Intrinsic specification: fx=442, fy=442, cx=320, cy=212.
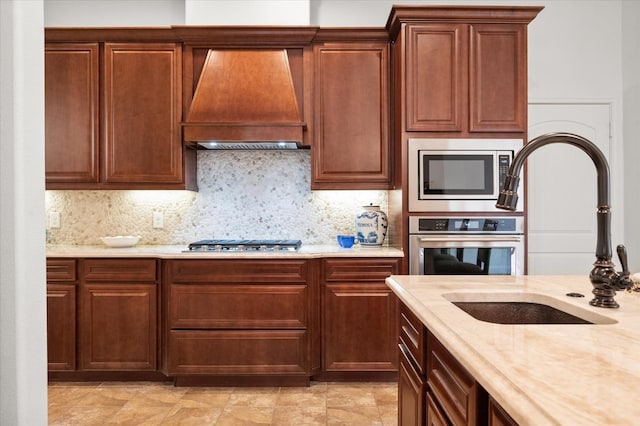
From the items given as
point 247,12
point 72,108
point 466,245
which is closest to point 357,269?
point 466,245

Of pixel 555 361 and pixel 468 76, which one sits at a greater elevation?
pixel 468 76

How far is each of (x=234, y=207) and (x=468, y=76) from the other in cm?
212

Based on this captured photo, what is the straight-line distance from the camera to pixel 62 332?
10.3 feet

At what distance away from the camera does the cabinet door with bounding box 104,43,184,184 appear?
11.2 ft

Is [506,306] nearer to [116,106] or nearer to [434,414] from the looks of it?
[434,414]

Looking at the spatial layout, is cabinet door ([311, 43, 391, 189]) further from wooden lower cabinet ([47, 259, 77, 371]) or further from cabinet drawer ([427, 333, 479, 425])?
cabinet drawer ([427, 333, 479, 425])

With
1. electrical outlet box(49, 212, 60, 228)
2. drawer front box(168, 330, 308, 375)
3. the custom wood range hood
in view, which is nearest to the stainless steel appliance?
drawer front box(168, 330, 308, 375)

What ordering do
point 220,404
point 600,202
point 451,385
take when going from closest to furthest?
point 451,385, point 600,202, point 220,404

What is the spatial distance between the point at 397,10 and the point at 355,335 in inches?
90.3

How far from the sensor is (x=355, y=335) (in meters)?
3.15

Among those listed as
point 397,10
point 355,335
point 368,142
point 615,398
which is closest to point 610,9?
point 397,10

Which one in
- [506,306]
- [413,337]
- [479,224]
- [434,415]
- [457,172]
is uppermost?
[457,172]

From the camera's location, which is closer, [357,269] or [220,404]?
[220,404]

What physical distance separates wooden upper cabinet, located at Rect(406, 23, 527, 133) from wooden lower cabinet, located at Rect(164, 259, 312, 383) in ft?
4.81
